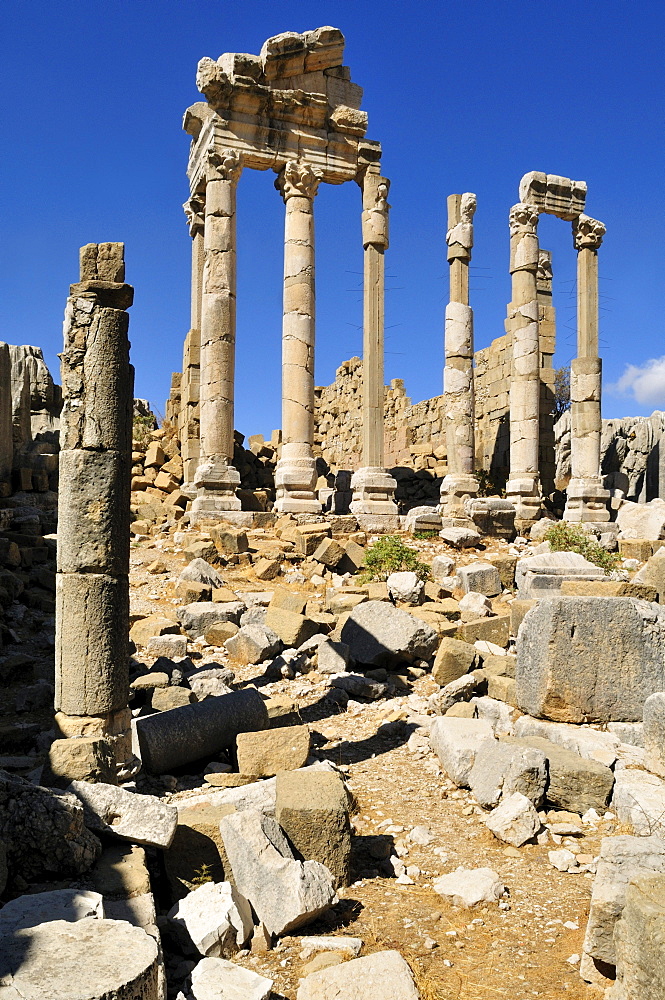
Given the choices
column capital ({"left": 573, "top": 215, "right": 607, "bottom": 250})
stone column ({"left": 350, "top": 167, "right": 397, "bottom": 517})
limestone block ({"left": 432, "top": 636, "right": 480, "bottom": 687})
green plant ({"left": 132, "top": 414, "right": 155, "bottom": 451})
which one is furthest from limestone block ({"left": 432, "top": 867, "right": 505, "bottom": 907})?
column capital ({"left": 573, "top": 215, "right": 607, "bottom": 250})

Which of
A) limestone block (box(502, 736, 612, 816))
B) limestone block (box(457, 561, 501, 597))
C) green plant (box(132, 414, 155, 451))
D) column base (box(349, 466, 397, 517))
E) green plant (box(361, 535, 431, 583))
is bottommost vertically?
limestone block (box(502, 736, 612, 816))

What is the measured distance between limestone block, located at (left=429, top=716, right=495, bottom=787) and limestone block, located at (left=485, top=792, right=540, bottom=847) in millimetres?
597

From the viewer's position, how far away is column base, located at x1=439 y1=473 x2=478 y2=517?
645 inches

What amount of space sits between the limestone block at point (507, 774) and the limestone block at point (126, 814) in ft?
6.94

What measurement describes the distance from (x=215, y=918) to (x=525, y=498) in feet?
47.0

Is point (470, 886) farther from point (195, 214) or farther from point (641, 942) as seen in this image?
point (195, 214)

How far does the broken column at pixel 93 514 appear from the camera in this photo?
5.01 metres

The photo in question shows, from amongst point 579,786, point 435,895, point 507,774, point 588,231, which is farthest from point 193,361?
point 435,895

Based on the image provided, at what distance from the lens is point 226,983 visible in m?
3.05

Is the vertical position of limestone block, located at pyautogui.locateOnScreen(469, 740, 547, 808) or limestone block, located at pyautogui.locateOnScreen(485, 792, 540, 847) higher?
limestone block, located at pyautogui.locateOnScreen(469, 740, 547, 808)

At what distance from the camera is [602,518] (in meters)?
17.2

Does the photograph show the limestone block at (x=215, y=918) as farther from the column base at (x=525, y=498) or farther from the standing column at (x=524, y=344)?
the standing column at (x=524, y=344)

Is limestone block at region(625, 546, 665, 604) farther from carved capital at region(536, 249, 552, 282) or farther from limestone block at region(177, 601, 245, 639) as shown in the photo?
carved capital at region(536, 249, 552, 282)

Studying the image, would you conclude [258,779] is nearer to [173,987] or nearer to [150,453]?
[173,987]
